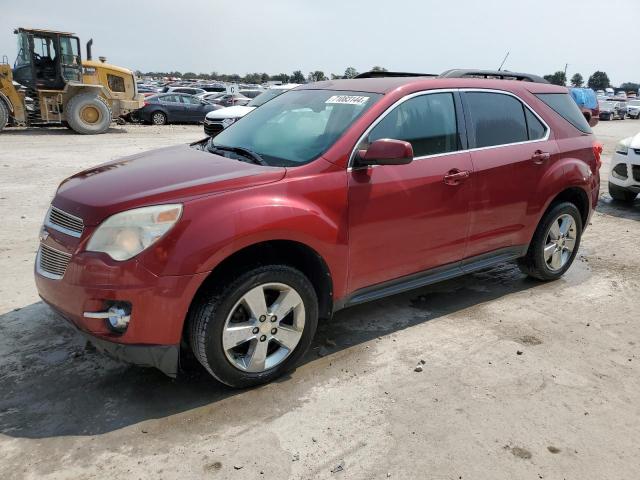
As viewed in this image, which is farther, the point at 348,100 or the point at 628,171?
the point at 628,171

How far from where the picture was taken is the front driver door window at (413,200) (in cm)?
348

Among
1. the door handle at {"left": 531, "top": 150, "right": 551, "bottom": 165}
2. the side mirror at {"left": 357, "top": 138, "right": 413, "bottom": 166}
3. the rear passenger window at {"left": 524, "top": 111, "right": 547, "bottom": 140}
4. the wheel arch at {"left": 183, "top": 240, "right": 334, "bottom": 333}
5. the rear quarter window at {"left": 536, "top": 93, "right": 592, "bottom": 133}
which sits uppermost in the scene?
the rear quarter window at {"left": 536, "top": 93, "right": 592, "bottom": 133}

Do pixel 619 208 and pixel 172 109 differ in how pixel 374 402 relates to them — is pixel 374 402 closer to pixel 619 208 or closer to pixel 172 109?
pixel 619 208

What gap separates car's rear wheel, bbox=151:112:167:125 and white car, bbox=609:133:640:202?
60.3ft

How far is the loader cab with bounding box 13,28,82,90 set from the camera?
16.6 m

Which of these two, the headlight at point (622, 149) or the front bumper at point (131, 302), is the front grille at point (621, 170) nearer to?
the headlight at point (622, 149)

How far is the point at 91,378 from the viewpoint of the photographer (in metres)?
3.29

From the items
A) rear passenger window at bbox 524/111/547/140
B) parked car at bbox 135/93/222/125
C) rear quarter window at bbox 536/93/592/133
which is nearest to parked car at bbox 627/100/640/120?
parked car at bbox 135/93/222/125

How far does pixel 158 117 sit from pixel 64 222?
2095cm

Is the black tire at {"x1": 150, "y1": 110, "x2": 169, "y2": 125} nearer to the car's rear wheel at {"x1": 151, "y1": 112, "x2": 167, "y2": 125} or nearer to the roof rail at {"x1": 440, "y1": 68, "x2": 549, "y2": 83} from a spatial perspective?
the car's rear wheel at {"x1": 151, "y1": 112, "x2": 167, "y2": 125}

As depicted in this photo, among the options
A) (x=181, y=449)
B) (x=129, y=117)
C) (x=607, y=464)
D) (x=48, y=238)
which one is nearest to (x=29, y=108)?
(x=129, y=117)

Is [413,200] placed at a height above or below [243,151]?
below

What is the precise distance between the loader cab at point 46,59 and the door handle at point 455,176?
16.5m

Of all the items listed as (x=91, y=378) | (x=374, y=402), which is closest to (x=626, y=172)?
(x=374, y=402)
